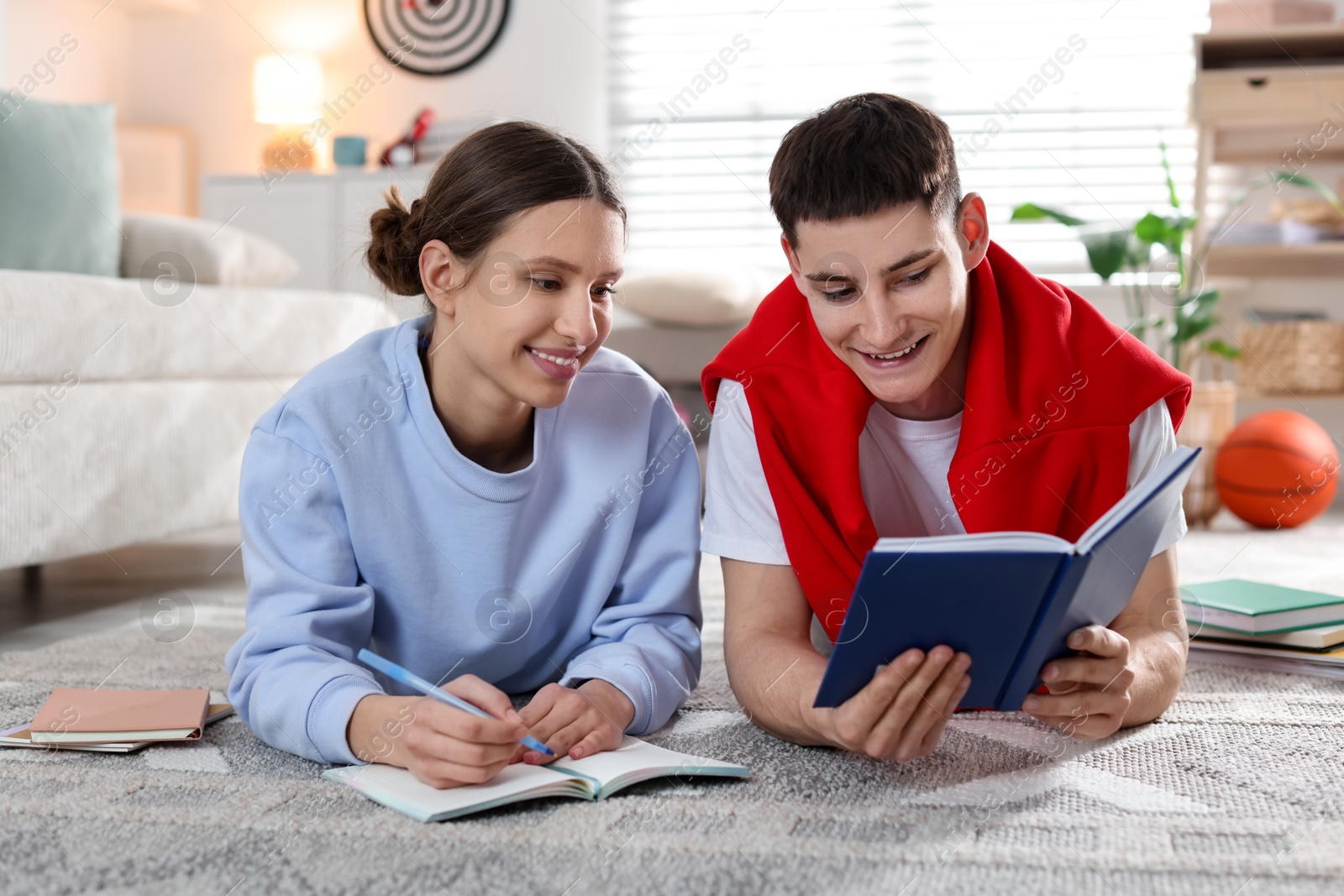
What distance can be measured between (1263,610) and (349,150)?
125 inches

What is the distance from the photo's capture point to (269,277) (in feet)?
8.26

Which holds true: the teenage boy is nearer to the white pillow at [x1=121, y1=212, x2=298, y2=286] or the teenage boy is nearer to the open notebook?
the open notebook

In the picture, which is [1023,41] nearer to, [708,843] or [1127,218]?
[1127,218]

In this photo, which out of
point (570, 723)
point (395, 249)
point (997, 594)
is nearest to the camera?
point (997, 594)

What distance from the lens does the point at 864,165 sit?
106 cm

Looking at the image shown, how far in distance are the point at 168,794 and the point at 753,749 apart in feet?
1.67

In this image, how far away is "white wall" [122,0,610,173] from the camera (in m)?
3.99

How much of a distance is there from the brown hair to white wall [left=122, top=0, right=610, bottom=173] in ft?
8.87

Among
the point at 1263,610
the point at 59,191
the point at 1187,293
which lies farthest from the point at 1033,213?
the point at 59,191

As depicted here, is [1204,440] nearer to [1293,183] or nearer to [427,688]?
[1293,183]

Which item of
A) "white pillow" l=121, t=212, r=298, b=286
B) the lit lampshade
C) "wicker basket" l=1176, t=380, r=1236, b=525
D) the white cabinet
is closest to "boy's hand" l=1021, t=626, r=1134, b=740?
"white pillow" l=121, t=212, r=298, b=286

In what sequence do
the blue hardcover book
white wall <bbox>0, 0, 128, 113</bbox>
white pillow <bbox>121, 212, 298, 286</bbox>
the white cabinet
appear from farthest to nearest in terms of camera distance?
the white cabinet < white wall <bbox>0, 0, 128, 113</bbox> < white pillow <bbox>121, 212, 298, 286</bbox> < the blue hardcover book

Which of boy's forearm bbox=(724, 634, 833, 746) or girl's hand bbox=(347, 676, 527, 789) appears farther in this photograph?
boy's forearm bbox=(724, 634, 833, 746)

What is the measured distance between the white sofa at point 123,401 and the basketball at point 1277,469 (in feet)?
6.86
